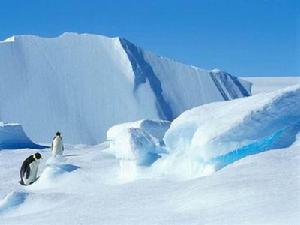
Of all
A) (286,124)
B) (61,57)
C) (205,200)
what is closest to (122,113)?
(61,57)

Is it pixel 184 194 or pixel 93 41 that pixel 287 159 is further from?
pixel 93 41

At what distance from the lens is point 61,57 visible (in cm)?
3083

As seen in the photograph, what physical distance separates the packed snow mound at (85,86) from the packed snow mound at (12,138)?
7.42 metres

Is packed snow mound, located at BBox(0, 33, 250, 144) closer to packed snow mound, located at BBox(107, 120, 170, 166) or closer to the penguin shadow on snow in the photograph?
packed snow mound, located at BBox(107, 120, 170, 166)

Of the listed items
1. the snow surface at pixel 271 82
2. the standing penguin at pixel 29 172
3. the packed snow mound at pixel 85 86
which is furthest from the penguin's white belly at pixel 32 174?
the snow surface at pixel 271 82

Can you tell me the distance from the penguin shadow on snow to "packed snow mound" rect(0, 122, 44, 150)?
9887mm

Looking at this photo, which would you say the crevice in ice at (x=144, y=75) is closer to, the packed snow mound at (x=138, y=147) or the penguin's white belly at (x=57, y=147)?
the penguin's white belly at (x=57, y=147)

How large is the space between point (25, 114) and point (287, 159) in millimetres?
21607

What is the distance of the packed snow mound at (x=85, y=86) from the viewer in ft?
91.6

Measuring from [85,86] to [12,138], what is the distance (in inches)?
464

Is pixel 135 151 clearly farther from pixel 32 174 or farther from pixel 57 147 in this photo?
pixel 57 147

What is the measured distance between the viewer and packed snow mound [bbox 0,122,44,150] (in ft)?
61.1

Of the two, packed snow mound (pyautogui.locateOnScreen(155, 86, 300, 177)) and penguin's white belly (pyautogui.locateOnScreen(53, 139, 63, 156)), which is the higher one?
penguin's white belly (pyautogui.locateOnScreen(53, 139, 63, 156))

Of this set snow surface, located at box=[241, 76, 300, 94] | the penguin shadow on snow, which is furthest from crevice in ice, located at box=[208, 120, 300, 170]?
snow surface, located at box=[241, 76, 300, 94]
